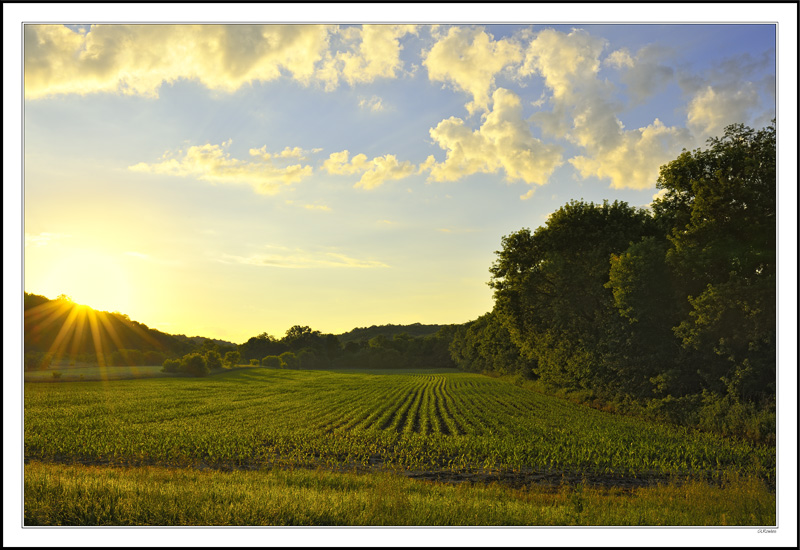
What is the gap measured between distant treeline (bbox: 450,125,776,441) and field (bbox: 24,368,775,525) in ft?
9.68

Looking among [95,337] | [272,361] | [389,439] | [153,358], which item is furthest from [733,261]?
[272,361]

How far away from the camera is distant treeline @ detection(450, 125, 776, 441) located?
23.6 m

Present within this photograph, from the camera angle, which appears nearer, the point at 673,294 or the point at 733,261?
the point at 733,261

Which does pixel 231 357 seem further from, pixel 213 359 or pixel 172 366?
pixel 172 366

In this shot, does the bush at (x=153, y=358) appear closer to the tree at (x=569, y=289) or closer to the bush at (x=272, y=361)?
the bush at (x=272, y=361)

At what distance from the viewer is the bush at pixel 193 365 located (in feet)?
320

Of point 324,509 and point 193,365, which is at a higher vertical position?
point 324,509

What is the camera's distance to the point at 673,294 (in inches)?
1215

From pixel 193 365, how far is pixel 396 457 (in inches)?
3509

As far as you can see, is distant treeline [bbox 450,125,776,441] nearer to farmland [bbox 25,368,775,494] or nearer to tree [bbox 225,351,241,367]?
farmland [bbox 25,368,775,494]

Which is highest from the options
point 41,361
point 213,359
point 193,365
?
point 41,361

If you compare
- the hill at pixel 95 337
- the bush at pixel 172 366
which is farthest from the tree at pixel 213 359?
the bush at pixel 172 366

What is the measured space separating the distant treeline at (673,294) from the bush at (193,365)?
72836mm

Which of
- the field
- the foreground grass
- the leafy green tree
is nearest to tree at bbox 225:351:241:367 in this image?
the leafy green tree
